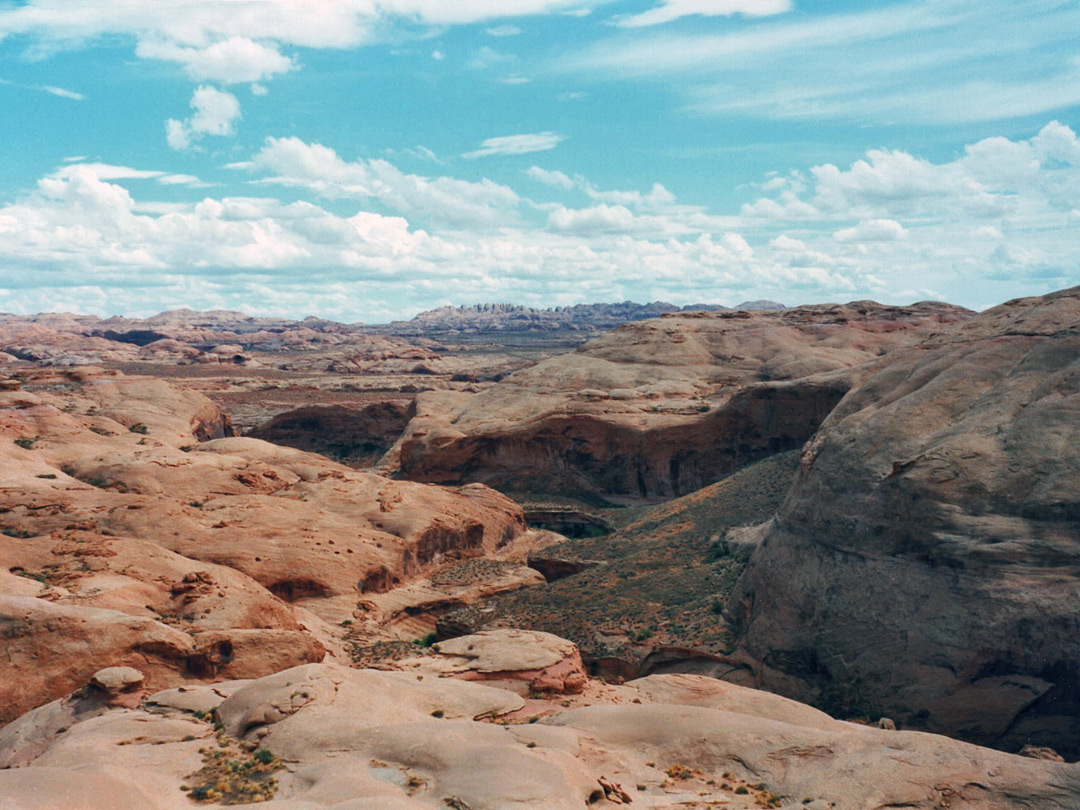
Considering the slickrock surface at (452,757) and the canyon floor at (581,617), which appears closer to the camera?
the slickrock surface at (452,757)

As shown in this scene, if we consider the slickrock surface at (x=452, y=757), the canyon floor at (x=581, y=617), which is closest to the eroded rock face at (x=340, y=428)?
the canyon floor at (x=581, y=617)

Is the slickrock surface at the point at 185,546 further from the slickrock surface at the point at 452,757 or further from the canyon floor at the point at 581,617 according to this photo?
the slickrock surface at the point at 452,757

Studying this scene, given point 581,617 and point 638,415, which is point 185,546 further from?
point 638,415

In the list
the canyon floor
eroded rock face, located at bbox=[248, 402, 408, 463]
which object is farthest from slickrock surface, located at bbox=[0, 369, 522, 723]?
eroded rock face, located at bbox=[248, 402, 408, 463]

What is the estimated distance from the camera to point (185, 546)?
3136 cm

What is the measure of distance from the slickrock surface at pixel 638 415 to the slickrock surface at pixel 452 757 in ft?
116

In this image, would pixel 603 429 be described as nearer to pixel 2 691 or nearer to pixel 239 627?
pixel 239 627

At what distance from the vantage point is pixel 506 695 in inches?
786

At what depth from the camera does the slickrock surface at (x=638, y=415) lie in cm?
5388

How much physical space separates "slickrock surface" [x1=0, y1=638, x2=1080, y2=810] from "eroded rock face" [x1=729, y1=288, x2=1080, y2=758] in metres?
4.70

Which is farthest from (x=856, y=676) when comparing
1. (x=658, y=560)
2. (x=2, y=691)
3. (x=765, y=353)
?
(x=765, y=353)

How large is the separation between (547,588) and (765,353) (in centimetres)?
4504

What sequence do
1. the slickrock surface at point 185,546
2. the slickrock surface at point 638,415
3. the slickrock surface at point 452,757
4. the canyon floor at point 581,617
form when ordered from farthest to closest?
the slickrock surface at point 638,415 < the slickrock surface at point 185,546 < the canyon floor at point 581,617 < the slickrock surface at point 452,757

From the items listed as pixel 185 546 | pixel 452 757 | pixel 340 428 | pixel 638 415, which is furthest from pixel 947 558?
pixel 340 428
